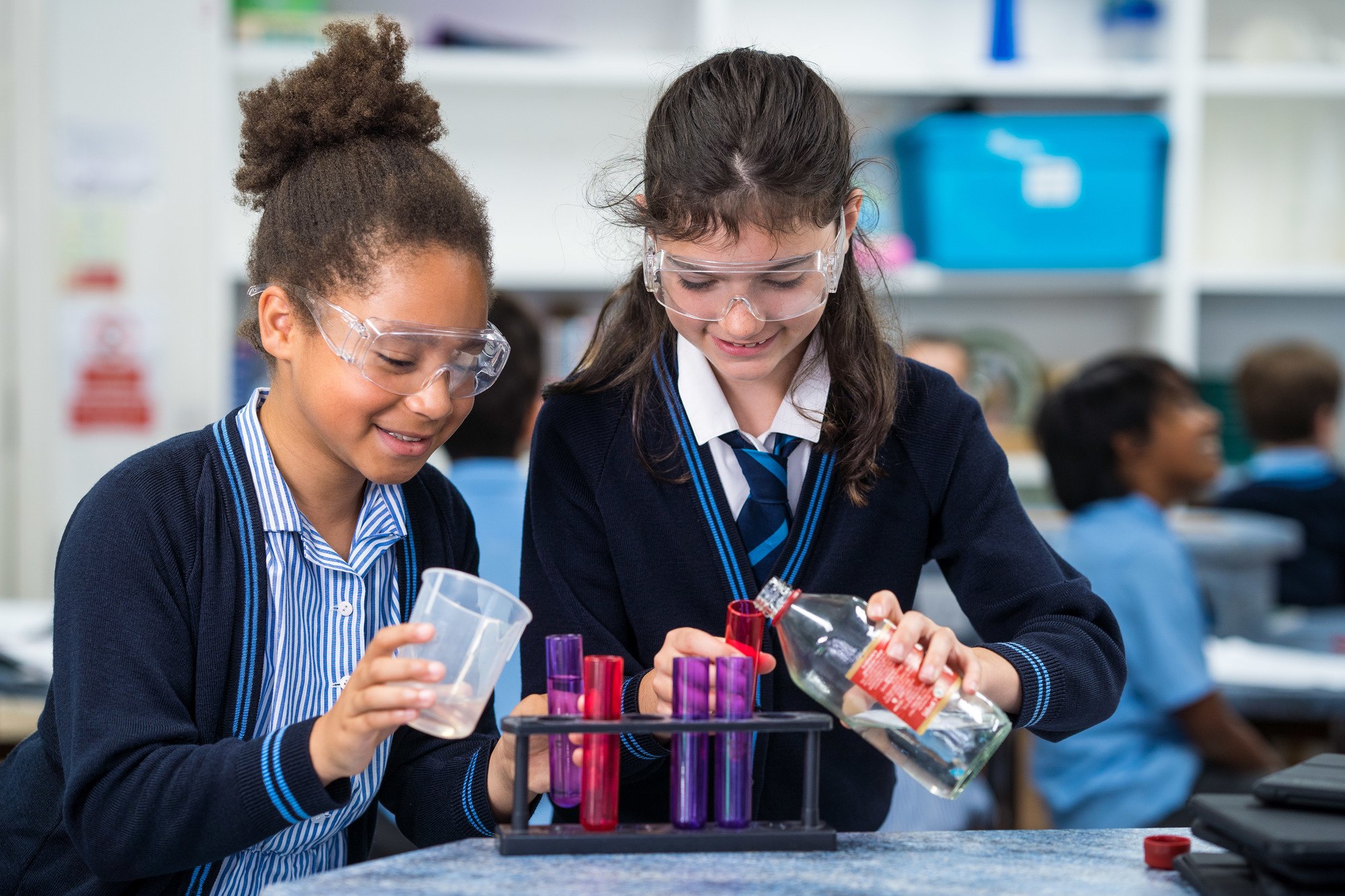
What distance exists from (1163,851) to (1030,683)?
18 cm

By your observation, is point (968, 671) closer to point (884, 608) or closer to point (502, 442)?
point (884, 608)

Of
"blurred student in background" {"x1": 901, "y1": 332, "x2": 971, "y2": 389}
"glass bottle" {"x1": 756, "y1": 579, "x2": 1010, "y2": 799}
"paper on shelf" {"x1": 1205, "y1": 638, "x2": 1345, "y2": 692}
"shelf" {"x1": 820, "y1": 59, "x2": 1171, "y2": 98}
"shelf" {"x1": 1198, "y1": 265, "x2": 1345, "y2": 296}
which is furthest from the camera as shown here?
"shelf" {"x1": 1198, "y1": 265, "x2": 1345, "y2": 296}

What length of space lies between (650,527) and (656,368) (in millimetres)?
172

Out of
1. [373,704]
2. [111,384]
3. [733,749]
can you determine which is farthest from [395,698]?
[111,384]

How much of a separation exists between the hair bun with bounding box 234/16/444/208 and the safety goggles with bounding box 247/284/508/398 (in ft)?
0.49

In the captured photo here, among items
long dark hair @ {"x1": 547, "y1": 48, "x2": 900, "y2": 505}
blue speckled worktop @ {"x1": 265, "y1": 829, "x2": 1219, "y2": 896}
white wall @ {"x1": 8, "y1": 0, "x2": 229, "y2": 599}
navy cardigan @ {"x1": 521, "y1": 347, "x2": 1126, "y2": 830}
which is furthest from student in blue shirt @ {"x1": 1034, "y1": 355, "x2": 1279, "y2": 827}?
white wall @ {"x1": 8, "y1": 0, "x2": 229, "y2": 599}

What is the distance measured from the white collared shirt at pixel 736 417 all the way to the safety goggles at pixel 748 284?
0.42ft

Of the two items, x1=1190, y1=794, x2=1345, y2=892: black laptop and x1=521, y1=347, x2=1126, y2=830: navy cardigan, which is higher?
x1=521, y1=347, x2=1126, y2=830: navy cardigan

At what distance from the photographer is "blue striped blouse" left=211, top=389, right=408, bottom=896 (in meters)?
1.24

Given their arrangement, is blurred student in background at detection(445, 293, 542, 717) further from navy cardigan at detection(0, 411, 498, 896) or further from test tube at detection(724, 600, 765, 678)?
test tube at detection(724, 600, 765, 678)

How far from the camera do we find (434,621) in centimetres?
101

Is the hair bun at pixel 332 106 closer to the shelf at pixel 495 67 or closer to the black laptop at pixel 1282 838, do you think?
the black laptop at pixel 1282 838

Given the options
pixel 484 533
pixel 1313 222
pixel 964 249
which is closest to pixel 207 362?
pixel 484 533

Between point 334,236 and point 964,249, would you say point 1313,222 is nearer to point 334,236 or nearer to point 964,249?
point 964,249
